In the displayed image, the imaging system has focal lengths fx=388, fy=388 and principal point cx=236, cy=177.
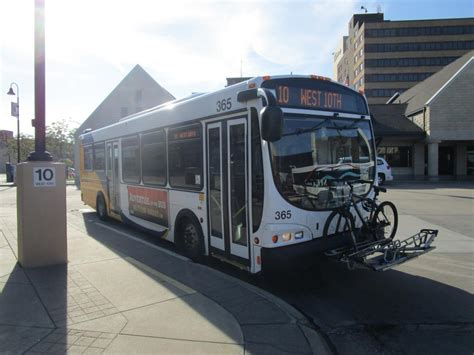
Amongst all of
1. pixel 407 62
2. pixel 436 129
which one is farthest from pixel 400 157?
pixel 407 62

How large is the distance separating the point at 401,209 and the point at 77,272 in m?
11.6

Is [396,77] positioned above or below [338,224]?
above

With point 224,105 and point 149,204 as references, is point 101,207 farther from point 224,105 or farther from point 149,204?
point 224,105

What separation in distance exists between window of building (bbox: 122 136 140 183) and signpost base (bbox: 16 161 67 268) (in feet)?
8.97

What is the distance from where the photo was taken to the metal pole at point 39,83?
605cm

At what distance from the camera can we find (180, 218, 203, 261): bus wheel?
650cm

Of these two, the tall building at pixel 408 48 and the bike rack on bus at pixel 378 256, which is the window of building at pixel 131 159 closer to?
the bike rack on bus at pixel 378 256

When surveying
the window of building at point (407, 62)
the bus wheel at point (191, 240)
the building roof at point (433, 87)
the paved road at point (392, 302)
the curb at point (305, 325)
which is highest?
the window of building at point (407, 62)

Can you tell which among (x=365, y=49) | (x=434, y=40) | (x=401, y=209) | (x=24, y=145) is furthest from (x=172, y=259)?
(x=434, y=40)

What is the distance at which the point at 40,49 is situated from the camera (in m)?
6.11

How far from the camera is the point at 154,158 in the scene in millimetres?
8023

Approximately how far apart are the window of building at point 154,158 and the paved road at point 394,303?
10.5 ft

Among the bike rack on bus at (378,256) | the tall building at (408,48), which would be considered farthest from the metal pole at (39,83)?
the tall building at (408,48)

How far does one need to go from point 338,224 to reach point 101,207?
839 cm
